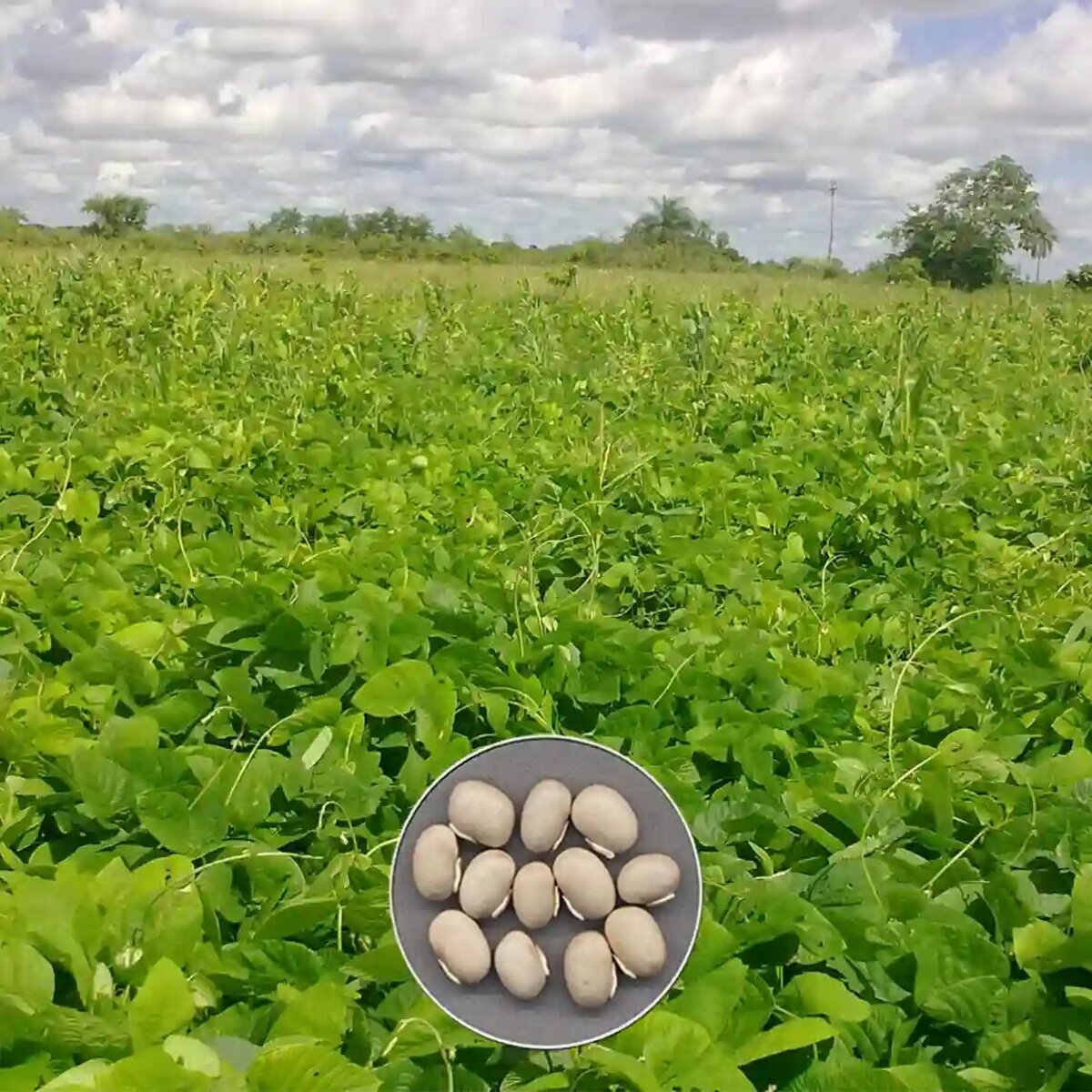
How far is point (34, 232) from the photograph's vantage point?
2069 cm

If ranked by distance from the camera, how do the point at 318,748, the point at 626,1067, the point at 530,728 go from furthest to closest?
1. the point at 530,728
2. the point at 318,748
3. the point at 626,1067

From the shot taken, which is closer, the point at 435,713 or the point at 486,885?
the point at 486,885

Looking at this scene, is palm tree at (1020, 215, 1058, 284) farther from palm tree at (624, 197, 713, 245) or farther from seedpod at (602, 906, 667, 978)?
seedpod at (602, 906, 667, 978)

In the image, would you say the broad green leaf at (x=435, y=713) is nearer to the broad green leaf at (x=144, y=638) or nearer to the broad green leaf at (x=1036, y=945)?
the broad green leaf at (x=144, y=638)

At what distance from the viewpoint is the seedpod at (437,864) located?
3.75 ft

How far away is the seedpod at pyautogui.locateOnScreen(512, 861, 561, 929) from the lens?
1.13 metres

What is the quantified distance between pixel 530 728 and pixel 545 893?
105 centimetres

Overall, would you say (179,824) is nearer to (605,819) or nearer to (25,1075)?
(25,1075)

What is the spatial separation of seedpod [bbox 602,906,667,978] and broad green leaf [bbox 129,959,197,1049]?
0.44 m

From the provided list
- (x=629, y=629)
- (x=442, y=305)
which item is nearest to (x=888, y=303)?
(x=442, y=305)

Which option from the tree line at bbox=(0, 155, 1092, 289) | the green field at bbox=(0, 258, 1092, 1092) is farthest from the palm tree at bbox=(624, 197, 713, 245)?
the green field at bbox=(0, 258, 1092, 1092)

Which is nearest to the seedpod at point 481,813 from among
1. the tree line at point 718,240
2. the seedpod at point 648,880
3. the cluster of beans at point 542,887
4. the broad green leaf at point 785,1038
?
the cluster of beans at point 542,887

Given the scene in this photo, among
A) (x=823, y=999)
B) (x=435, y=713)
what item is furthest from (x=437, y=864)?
(x=435, y=713)

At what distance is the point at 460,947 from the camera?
44.2 inches
